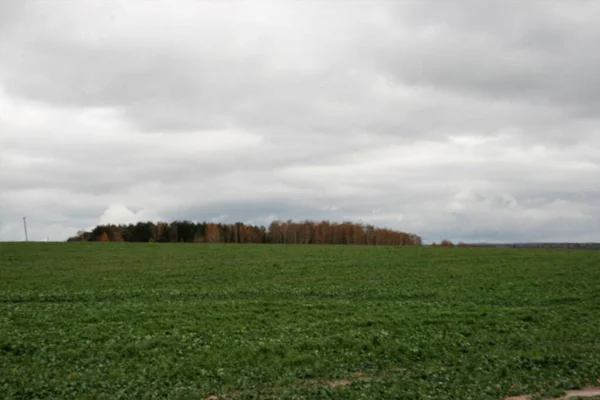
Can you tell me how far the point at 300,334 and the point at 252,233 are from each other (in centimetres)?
15007

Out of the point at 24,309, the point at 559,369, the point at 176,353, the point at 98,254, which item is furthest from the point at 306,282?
the point at 98,254

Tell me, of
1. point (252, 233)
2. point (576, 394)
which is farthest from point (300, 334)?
point (252, 233)

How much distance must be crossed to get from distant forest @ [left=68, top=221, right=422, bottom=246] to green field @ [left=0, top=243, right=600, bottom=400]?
A: 11480 cm

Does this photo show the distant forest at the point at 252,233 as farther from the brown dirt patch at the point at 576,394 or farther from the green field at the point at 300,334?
the brown dirt patch at the point at 576,394

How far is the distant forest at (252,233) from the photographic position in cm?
16388

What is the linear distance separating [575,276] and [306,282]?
2147 centimetres

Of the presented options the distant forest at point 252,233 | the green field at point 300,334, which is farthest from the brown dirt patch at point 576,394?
the distant forest at point 252,233

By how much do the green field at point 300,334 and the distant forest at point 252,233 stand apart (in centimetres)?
11480

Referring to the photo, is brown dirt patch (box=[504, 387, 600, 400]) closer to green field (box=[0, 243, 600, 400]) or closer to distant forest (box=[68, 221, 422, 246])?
green field (box=[0, 243, 600, 400])

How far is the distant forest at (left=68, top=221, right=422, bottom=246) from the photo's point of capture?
538 ft

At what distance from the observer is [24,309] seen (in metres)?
32.7

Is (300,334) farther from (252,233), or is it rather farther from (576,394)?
(252,233)

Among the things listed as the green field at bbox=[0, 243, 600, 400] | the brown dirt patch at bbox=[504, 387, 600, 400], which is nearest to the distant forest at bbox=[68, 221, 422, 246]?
the green field at bbox=[0, 243, 600, 400]

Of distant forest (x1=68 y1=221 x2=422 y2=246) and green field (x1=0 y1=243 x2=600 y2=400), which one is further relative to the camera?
distant forest (x1=68 y1=221 x2=422 y2=246)
